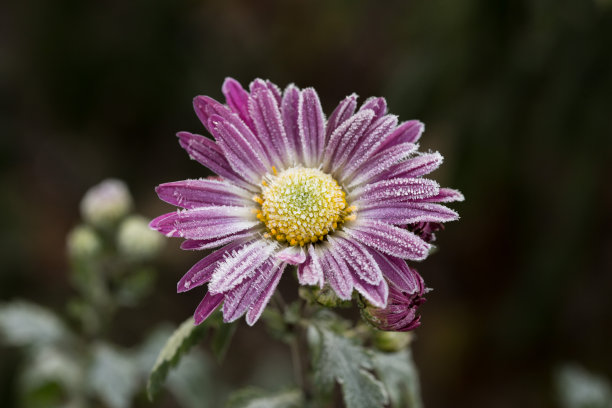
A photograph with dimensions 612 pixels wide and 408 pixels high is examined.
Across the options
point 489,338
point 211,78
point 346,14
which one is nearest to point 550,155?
point 489,338

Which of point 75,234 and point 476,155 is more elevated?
point 476,155

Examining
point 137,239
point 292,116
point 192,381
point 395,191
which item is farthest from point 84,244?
point 395,191

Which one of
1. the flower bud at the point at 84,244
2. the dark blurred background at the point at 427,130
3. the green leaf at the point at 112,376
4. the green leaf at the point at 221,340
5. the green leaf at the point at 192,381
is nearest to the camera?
the green leaf at the point at 221,340

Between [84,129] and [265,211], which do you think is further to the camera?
[84,129]

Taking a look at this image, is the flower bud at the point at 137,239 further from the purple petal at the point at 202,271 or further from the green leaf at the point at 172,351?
the purple petal at the point at 202,271

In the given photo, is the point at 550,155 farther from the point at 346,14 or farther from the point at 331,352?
the point at 331,352

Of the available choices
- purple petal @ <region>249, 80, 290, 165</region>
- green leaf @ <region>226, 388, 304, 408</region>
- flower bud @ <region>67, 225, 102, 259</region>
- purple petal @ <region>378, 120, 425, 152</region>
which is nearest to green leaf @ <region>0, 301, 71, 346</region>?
flower bud @ <region>67, 225, 102, 259</region>

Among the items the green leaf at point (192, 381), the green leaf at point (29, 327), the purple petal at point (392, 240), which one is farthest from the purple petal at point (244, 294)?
the green leaf at point (29, 327)
